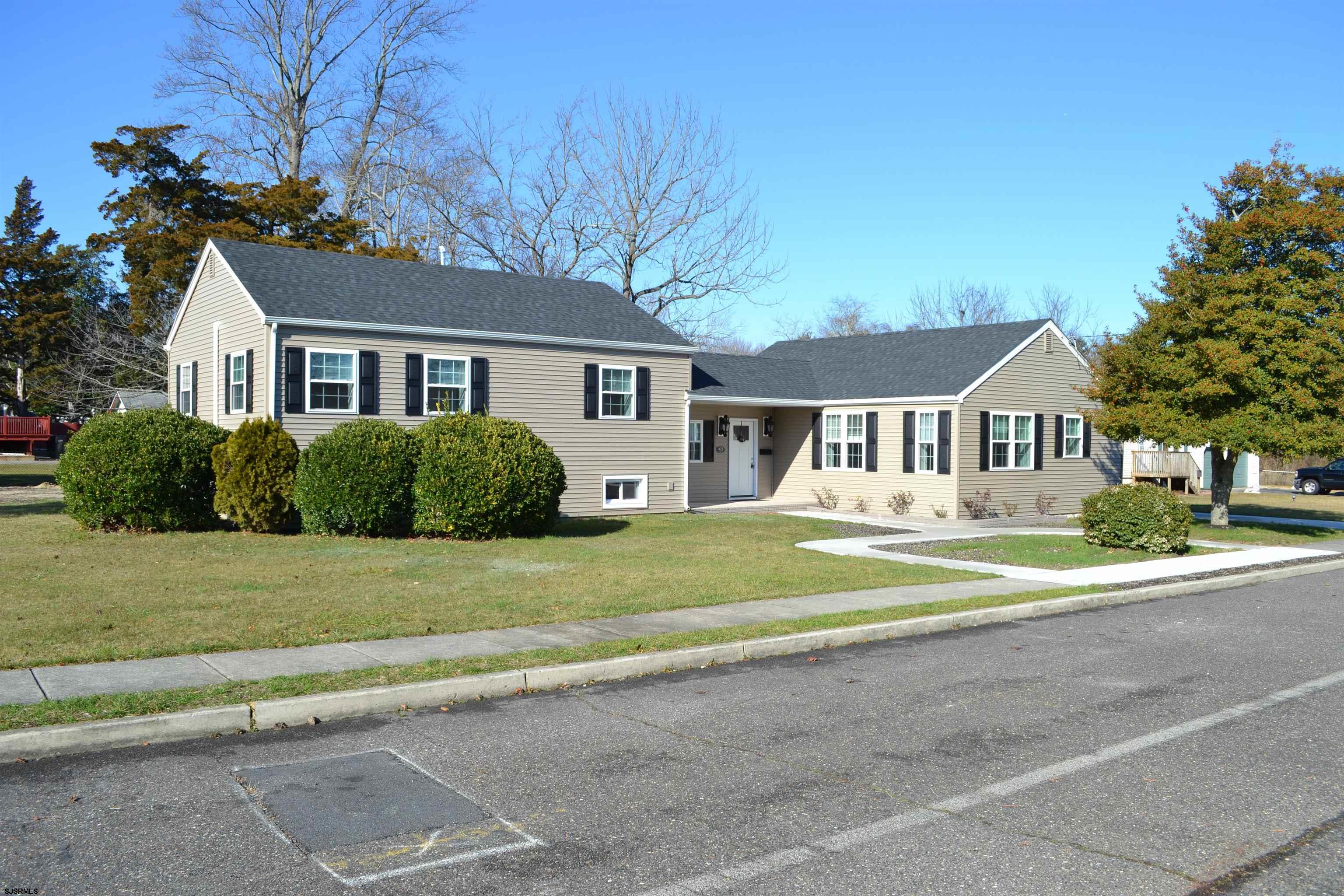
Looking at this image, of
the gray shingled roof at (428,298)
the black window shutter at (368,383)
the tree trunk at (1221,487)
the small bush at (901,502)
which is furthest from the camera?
the small bush at (901,502)

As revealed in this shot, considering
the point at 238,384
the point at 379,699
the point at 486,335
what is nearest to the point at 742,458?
the point at 486,335

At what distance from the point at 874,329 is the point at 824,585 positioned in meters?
56.2

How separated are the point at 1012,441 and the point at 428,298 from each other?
1443 cm

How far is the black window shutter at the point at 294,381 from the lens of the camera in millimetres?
18859

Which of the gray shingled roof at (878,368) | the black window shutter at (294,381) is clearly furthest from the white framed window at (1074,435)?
the black window shutter at (294,381)

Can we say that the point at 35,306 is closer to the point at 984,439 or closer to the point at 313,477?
the point at 313,477

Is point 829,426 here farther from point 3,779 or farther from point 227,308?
point 3,779

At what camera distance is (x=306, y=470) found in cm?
1658

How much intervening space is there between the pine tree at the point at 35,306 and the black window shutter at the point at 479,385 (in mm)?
34296

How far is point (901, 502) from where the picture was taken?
2481 cm

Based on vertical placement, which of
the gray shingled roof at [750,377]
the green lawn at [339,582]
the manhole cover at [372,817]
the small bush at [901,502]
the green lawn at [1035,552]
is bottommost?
the manhole cover at [372,817]

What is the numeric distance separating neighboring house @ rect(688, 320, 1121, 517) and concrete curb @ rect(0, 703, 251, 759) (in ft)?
62.1

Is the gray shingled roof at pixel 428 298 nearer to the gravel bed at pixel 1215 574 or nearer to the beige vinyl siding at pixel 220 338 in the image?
the beige vinyl siding at pixel 220 338

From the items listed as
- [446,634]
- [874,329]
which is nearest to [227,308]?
[446,634]
